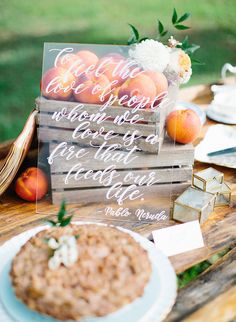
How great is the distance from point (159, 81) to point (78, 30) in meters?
3.09

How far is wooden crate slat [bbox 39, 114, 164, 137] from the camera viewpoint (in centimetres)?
136

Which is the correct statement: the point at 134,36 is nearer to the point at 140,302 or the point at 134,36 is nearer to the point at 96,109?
the point at 96,109

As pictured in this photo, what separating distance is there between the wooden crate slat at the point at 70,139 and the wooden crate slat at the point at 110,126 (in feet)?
0.05

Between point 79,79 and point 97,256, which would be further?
point 79,79

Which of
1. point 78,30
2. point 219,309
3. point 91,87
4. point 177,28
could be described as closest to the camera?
point 219,309

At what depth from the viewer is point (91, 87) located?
1354mm

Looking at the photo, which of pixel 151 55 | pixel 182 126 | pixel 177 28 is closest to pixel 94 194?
pixel 182 126

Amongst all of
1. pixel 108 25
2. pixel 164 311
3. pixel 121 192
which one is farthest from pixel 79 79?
pixel 108 25

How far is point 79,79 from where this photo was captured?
4.53 ft

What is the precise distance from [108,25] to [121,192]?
3246mm

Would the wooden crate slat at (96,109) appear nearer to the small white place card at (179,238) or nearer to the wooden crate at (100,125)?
the wooden crate at (100,125)

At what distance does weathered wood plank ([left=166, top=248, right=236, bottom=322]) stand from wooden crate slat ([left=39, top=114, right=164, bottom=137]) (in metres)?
0.36

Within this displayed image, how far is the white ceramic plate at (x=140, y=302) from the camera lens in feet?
3.18

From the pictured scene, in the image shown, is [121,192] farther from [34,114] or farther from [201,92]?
[201,92]
